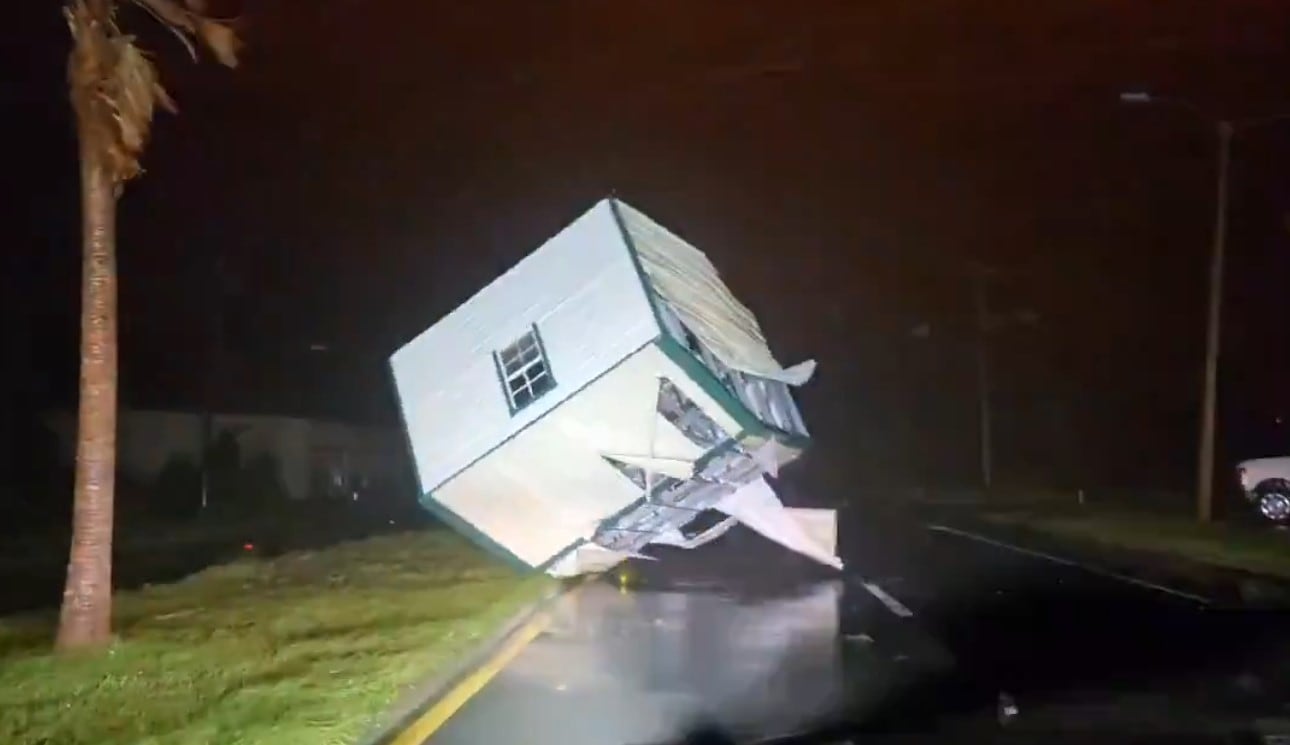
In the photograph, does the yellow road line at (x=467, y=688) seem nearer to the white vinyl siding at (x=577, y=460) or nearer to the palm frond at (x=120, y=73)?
the white vinyl siding at (x=577, y=460)

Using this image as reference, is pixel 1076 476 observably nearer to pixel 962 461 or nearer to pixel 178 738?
pixel 962 461

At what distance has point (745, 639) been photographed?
14477mm

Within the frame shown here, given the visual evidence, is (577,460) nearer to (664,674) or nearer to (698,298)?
(698,298)

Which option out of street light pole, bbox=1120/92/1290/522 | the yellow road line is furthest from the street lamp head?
the yellow road line

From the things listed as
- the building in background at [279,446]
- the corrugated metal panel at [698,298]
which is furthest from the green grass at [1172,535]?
the building in background at [279,446]

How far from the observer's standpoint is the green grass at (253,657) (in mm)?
9508

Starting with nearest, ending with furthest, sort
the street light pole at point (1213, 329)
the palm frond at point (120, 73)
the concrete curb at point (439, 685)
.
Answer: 1. the concrete curb at point (439, 685)
2. the palm frond at point (120, 73)
3. the street light pole at point (1213, 329)

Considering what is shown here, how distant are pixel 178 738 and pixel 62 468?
1309 inches

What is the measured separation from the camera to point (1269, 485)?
2928 cm

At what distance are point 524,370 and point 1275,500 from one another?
1874 cm

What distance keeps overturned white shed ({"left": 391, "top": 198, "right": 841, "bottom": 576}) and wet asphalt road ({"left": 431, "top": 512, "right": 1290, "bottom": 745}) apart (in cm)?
119

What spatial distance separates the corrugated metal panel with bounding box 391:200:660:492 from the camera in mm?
16031

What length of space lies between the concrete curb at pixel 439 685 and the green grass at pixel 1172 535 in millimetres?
11351

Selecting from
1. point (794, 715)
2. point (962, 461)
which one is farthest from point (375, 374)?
point (794, 715)
